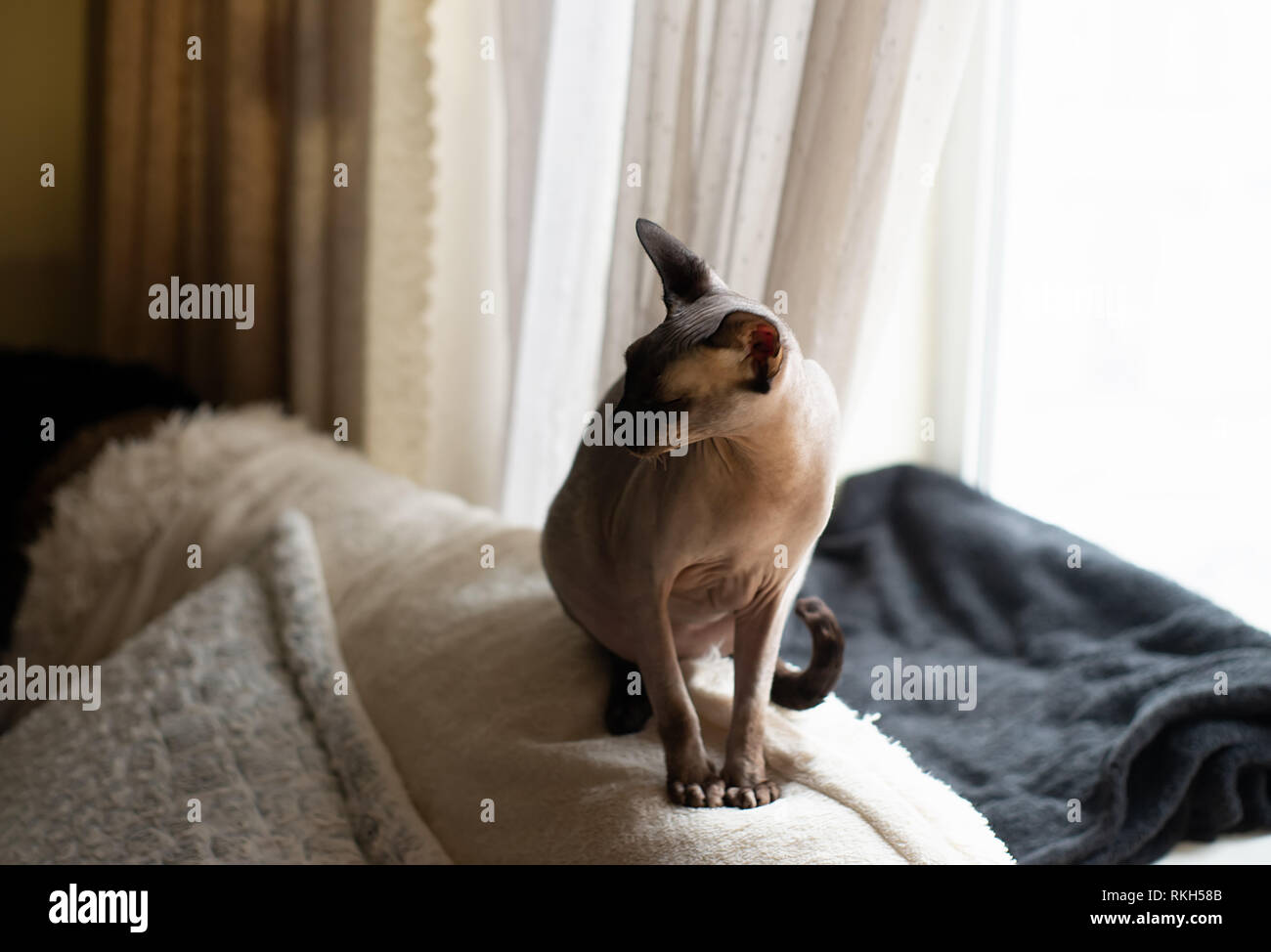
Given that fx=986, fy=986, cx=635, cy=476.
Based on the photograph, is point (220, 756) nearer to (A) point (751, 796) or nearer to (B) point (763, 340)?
(A) point (751, 796)

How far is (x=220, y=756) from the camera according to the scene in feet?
3.27

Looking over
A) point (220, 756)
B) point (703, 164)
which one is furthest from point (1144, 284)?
point (220, 756)

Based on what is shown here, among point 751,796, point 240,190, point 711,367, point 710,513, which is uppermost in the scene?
point 240,190

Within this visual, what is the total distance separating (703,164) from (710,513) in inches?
19.5

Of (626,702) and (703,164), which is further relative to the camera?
(703,164)

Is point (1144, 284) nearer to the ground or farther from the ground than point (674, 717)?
farther from the ground

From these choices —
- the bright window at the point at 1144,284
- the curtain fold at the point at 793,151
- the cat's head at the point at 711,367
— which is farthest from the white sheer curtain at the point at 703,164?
the bright window at the point at 1144,284

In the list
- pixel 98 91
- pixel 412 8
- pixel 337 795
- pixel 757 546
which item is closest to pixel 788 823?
pixel 757 546

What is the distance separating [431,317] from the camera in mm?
1796

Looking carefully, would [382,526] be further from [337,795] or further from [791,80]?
[791,80]

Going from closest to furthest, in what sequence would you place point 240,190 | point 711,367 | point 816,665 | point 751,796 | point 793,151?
point 711,367 < point 751,796 < point 816,665 < point 793,151 < point 240,190

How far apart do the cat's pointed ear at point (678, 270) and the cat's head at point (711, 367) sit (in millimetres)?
46

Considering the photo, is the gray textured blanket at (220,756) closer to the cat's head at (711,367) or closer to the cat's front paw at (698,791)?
the cat's front paw at (698,791)
